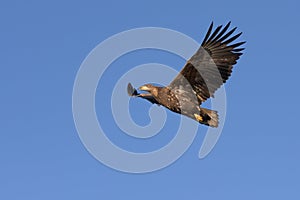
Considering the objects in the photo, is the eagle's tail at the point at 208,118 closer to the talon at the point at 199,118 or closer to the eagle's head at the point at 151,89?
the talon at the point at 199,118

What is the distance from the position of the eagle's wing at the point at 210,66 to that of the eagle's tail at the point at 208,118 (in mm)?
438

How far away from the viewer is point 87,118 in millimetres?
13148

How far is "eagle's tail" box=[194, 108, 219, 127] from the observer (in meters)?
12.8

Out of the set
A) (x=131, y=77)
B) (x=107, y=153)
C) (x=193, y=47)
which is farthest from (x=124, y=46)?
(x=107, y=153)

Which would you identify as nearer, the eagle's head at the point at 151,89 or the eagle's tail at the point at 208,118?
the eagle's head at the point at 151,89

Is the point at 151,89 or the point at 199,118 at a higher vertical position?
the point at 151,89

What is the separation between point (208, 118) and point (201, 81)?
0.93 m

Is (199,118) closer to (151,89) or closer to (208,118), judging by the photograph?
(208,118)

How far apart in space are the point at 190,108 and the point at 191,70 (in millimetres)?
881

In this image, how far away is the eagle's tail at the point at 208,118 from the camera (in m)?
12.8

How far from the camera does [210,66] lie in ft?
43.3

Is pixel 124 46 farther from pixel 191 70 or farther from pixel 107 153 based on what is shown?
pixel 107 153

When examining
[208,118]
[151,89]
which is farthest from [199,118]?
[151,89]

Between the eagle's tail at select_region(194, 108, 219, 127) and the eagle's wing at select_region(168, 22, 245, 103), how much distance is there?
44cm
